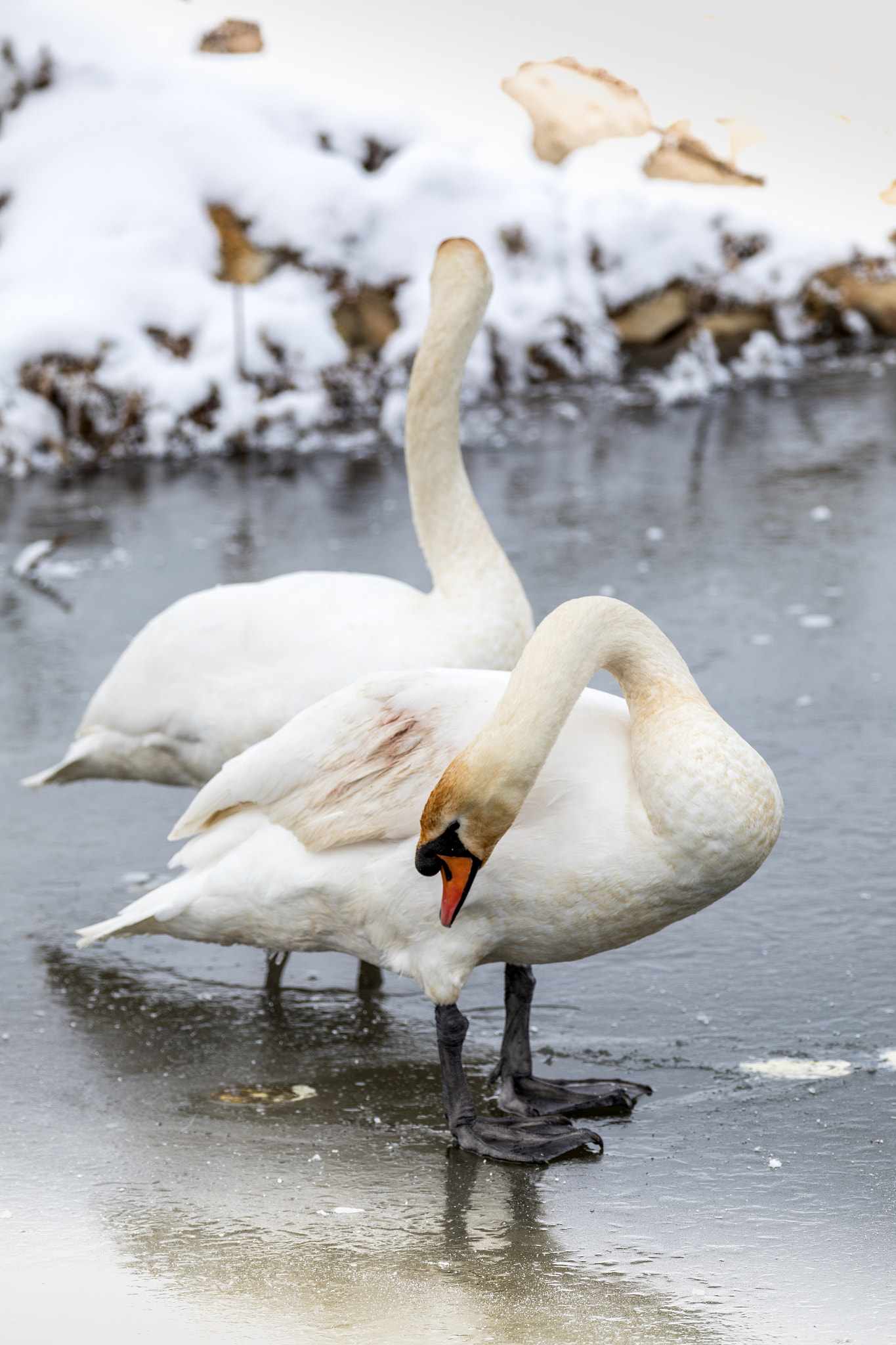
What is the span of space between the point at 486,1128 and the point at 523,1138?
→ 0.26ft

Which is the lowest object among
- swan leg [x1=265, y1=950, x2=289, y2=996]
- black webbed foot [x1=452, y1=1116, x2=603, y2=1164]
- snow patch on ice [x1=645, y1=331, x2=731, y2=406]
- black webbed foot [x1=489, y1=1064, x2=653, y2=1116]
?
swan leg [x1=265, y1=950, x2=289, y2=996]

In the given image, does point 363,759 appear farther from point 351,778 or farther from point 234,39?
point 234,39

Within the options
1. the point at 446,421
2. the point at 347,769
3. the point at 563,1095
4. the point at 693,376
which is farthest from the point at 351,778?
the point at 693,376

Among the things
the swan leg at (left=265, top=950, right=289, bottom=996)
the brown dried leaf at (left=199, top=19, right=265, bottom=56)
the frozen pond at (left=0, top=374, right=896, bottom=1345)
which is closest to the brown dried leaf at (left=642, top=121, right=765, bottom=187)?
the brown dried leaf at (left=199, top=19, right=265, bottom=56)

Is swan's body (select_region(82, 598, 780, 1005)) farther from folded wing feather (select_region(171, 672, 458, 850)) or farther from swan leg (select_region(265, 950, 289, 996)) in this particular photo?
swan leg (select_region(265, 950, 289, 996))

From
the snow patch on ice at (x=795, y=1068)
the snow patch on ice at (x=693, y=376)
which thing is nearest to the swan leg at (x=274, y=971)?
the snow patch on ice at (x=795, y=1068)

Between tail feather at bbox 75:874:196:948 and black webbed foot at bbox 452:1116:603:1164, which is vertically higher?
tail feather at bbox 75:874:196:948

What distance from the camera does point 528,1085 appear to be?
146 inches

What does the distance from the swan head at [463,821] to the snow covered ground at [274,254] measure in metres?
8.48

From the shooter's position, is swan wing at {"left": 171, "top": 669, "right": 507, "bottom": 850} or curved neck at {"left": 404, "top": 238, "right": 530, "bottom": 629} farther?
curved neck at {"left": 404, "top": 238, "right": 530, "bottom": 629}

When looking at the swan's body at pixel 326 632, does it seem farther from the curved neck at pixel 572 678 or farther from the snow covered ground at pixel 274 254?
the snow covered ground at pixel 274 254

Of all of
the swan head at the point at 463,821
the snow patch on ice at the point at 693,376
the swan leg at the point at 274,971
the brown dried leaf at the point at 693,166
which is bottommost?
the swan leg at the point at 274,971

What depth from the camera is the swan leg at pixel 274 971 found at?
4305 mm

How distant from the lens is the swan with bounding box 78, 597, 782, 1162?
3.25m
